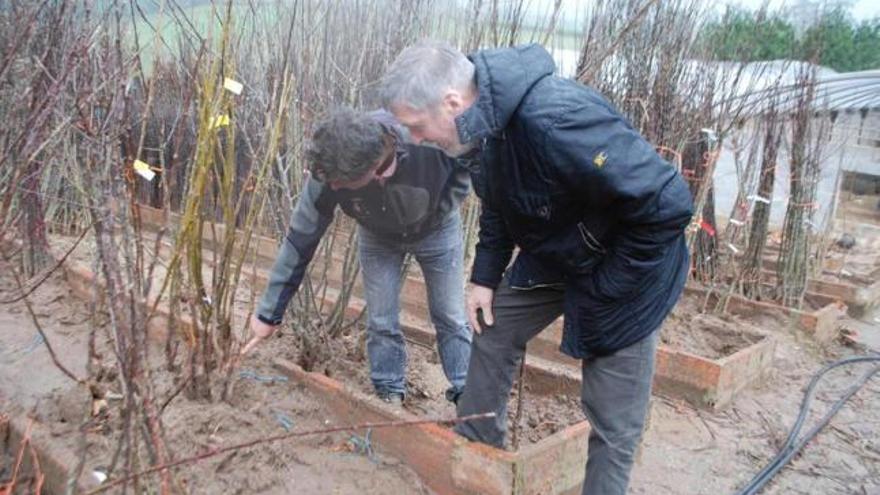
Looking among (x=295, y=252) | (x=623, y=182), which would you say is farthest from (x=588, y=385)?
(x=295, y=252)

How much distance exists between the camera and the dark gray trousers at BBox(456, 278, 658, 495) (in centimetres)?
238

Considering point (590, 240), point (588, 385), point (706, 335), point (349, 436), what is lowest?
point (349, 436)

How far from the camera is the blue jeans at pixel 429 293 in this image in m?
3.22

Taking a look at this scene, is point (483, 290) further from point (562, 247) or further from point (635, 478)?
point (635, 478)

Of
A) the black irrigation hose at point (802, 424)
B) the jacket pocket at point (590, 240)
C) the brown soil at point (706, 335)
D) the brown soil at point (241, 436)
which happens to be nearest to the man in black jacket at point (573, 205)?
the jacket pocket at point (590, 240)

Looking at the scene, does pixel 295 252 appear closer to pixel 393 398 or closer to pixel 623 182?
pixel 393 398

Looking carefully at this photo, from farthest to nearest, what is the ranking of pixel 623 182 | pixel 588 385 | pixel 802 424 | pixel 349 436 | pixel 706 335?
pixel 706 335 → pixel 802 424 → pixel 349 436 → pixel 588 385 → pixel 623 182

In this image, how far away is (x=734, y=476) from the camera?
142 inches

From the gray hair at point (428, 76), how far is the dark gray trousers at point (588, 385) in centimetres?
77

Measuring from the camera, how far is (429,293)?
331 cm

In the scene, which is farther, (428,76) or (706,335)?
(706,335)

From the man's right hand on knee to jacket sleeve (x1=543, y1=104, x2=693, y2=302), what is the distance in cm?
57

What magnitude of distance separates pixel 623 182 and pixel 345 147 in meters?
0.98

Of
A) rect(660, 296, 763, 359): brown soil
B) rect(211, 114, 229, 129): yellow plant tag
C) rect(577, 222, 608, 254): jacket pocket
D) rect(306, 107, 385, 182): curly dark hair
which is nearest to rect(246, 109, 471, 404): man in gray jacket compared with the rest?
rect(306, 107, 385, 182): curly dark hair
